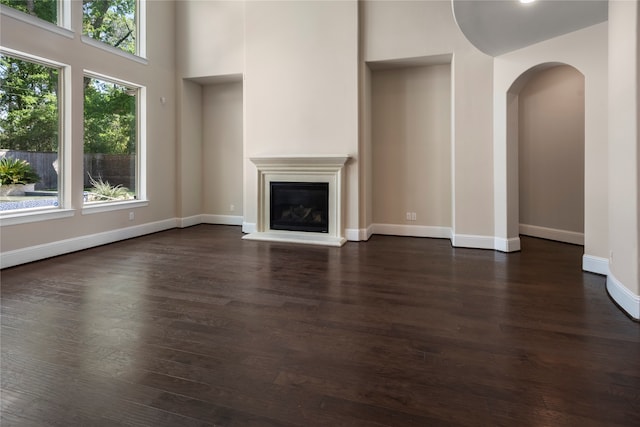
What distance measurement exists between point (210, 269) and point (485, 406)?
117 inches

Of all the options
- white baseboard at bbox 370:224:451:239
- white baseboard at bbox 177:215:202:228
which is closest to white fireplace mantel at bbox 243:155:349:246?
white baseboard at bbox 370:224:451:239

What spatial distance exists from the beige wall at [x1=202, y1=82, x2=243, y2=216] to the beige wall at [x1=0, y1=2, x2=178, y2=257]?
0.69 metres

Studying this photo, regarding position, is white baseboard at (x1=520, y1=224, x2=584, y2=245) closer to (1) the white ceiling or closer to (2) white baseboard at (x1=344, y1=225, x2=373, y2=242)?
(2) white baseboard at (x1=344, y1=225, x2=373, y2=242)

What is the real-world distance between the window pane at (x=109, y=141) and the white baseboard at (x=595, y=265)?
612 cm

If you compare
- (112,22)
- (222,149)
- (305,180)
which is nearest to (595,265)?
(305,180)

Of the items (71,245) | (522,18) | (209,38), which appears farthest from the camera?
(209,38)

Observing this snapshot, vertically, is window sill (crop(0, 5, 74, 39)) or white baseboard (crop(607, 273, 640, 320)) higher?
window sill (crop(0, 5, 74, 39))

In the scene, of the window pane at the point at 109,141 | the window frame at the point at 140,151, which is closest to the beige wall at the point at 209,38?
the window frame at the point at 140,151

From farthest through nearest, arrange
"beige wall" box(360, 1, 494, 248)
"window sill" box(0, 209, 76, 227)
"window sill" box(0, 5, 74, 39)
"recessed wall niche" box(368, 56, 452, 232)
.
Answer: "recessed wall niche" box(368, 56, 452, 232), "beige wall" box(360, 1, 494, 248), "window sill" box(0, 209, 76, 227), "window sill" box(0, 5, 74, 39)

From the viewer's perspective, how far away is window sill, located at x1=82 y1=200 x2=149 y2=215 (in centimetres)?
482

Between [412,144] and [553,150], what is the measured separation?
204cm

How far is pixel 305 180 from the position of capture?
5496 mm

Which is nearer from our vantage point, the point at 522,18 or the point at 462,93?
the point at 522,18

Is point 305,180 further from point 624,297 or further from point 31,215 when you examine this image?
point 624,297
